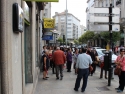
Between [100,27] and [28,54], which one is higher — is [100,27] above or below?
above

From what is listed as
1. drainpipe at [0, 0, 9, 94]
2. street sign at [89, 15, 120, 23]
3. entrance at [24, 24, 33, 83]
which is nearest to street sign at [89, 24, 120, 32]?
street sign at [89, 15, 120, 23]

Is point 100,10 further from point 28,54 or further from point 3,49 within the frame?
point 3,49

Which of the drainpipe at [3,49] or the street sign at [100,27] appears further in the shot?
the street sign at [100,27]

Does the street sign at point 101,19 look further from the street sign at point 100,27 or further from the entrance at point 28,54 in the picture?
the entrance at point 28,54

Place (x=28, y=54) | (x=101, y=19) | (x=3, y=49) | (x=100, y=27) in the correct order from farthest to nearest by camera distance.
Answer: (x=101, y=19)
(x=100, y=27)
(x=28, y=54)
(x=3, y=49)

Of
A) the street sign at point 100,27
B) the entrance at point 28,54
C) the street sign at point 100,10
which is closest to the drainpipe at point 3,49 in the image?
the entrance at point 28,54

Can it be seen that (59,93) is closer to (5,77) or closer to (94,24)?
(94,24)

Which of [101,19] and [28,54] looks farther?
[101,19]

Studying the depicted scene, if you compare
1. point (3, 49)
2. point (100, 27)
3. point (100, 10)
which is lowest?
point (3, 49)

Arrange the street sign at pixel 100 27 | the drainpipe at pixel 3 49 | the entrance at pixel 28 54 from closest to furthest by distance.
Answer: the drainpipe at pixel 3 49 < the entrance at pixel 28 54 < the street sign at pixel 100 27

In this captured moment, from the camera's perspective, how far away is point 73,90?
30.0ft

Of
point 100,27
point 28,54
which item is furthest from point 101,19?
point 28,54

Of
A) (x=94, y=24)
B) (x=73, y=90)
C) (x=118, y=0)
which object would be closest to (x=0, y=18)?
(x=73, y=90)

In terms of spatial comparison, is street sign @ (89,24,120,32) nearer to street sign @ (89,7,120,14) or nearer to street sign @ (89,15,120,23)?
street sign @ (89,15,120,23)
